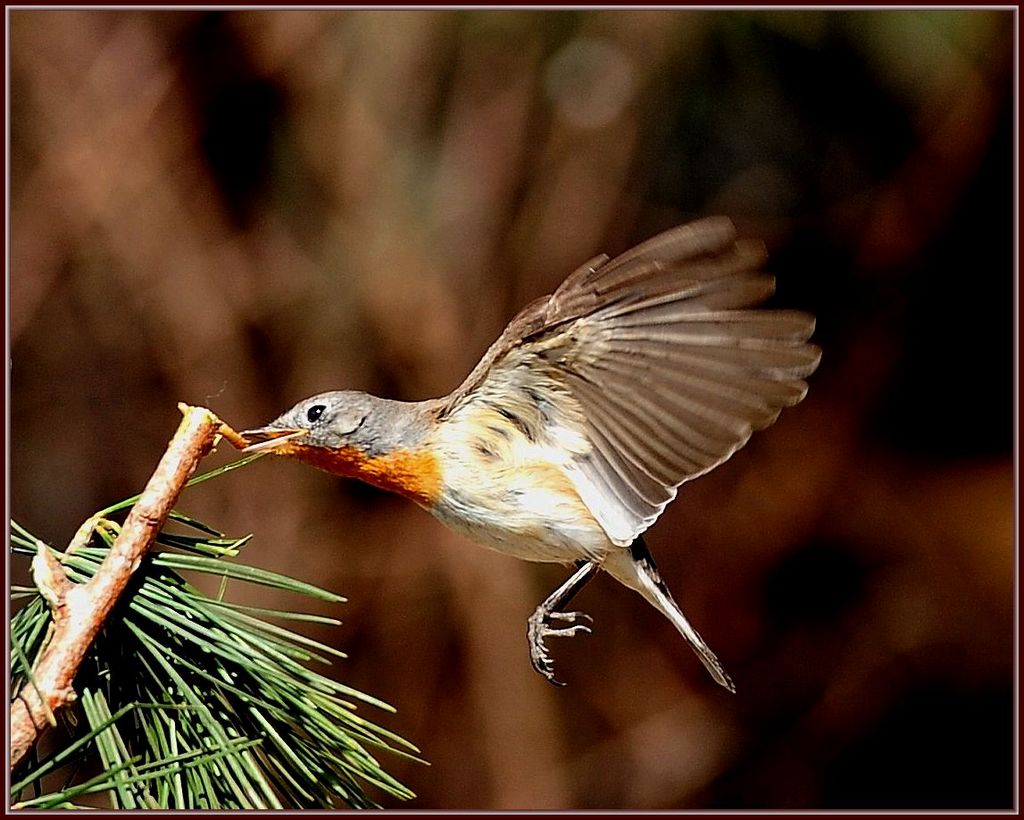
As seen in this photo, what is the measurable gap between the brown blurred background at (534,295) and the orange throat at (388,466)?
5.66 ft

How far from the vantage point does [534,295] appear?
3504 mm

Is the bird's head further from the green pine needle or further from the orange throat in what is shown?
the green pine needle

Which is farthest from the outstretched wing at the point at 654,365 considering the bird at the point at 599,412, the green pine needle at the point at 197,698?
the green pine needle at the point at 197,698

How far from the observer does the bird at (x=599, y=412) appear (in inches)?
51.9

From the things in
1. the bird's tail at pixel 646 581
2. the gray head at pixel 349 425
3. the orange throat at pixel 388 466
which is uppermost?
the gray head at pixel 349 425

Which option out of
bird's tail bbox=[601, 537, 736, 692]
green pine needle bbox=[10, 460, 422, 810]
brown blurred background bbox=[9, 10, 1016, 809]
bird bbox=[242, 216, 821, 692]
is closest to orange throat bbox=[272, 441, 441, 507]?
bird bbox=[242, 216, 821, 692]

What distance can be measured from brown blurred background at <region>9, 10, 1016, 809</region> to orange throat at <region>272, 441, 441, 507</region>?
172 cm

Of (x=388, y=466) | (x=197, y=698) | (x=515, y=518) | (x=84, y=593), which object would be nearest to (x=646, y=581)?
(x=515, y=518)

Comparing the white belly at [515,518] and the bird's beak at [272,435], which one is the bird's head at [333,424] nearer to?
the bird's beak at [272,435]

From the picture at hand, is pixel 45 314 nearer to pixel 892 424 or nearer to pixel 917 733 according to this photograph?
pixel 892 424

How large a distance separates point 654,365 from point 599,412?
0.11 m

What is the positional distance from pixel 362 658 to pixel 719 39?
1.93m

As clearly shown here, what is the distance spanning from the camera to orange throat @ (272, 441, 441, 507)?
1566 mm

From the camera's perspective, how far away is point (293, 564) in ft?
11.4
